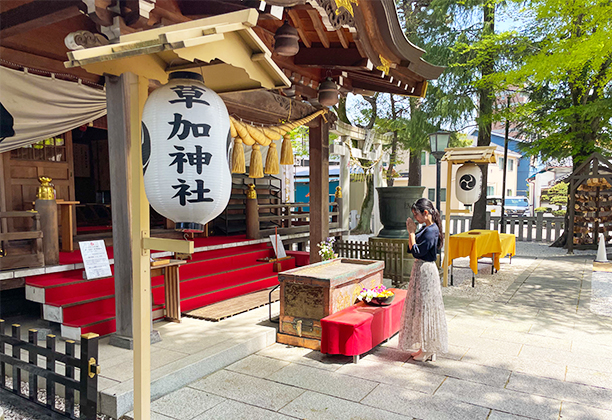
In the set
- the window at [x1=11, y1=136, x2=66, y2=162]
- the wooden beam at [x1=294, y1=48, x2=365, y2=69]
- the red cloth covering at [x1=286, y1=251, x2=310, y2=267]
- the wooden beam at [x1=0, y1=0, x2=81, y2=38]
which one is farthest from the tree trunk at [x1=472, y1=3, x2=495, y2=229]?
the wooden beam at [x1=0, y1=0, x2=81, y2=38]

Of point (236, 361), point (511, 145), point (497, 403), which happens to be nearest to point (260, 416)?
point (236, 361)

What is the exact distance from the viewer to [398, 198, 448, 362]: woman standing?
4910 millimetres

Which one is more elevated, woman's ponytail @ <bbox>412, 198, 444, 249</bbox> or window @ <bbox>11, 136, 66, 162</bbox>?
window @ <bbox>11, 136, 66, 162</bbox>

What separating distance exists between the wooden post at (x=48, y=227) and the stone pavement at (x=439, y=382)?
2.55 metres

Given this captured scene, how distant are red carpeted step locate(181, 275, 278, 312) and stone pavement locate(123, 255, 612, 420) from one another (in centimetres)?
159

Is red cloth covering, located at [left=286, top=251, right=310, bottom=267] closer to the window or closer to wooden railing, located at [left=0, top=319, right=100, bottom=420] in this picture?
the window

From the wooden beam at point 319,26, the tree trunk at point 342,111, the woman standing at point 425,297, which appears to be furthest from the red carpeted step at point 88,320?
the tree trunk at point 342,111

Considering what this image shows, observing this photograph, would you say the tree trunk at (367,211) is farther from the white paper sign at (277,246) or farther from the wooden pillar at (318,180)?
the wooden pillar at (318,180)

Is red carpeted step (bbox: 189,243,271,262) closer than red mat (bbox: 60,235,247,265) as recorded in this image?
No

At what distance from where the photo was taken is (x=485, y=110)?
630 inches

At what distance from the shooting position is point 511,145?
41.3 meters

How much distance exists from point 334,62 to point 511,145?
4049cm

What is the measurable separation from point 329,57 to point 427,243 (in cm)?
358

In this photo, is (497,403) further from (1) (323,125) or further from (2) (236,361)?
(1) (323,125)
